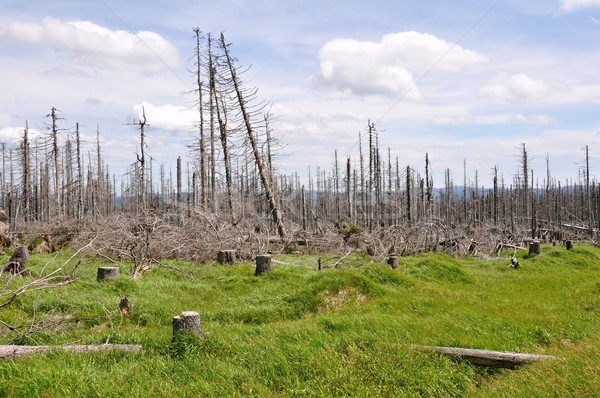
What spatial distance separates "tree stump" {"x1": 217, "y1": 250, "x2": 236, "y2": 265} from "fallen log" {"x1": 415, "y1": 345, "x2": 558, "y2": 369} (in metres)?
10.3

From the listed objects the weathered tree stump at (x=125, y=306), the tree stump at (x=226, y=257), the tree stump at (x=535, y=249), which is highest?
the tree stump at (x=226, y=257)

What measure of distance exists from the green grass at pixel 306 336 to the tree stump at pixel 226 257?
1.94m

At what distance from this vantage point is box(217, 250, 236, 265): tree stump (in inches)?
634

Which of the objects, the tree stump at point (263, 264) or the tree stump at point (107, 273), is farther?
the tree stump at point (263, 264)

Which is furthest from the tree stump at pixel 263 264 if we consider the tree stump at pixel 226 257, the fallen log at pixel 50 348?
the fallen log at pixel 50 348

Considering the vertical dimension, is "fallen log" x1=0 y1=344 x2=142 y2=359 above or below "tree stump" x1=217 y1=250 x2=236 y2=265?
below

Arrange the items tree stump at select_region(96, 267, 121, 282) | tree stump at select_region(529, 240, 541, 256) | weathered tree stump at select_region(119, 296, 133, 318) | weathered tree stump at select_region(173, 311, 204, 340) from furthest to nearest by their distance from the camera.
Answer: tree stump at select_region(529, 240, 541, 256)
tree stump at select_region(96, 267, 121, 282)
weathered tree stump at select_region(119, 296, 133, 318)
weathered tree stump at select_region(173, 311, 204, 340)

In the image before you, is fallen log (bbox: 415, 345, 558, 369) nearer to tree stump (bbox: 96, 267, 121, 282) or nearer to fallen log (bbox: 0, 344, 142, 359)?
fallen log (bbox: 0, 344, 142, 359)

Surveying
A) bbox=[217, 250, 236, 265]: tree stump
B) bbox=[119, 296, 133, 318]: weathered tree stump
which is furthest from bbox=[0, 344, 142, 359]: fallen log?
bbox=[217, 250, 236, 265]: tree stump

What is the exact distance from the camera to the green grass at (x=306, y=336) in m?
5.66

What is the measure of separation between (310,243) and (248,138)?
6009mm

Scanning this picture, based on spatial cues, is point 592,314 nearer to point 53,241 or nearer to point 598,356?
point 598,356

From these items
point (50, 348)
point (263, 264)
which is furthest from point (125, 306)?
point (263, 264)

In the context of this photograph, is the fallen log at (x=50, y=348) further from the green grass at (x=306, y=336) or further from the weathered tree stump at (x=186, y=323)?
the weathered tree stump at (x=186, y=323)
